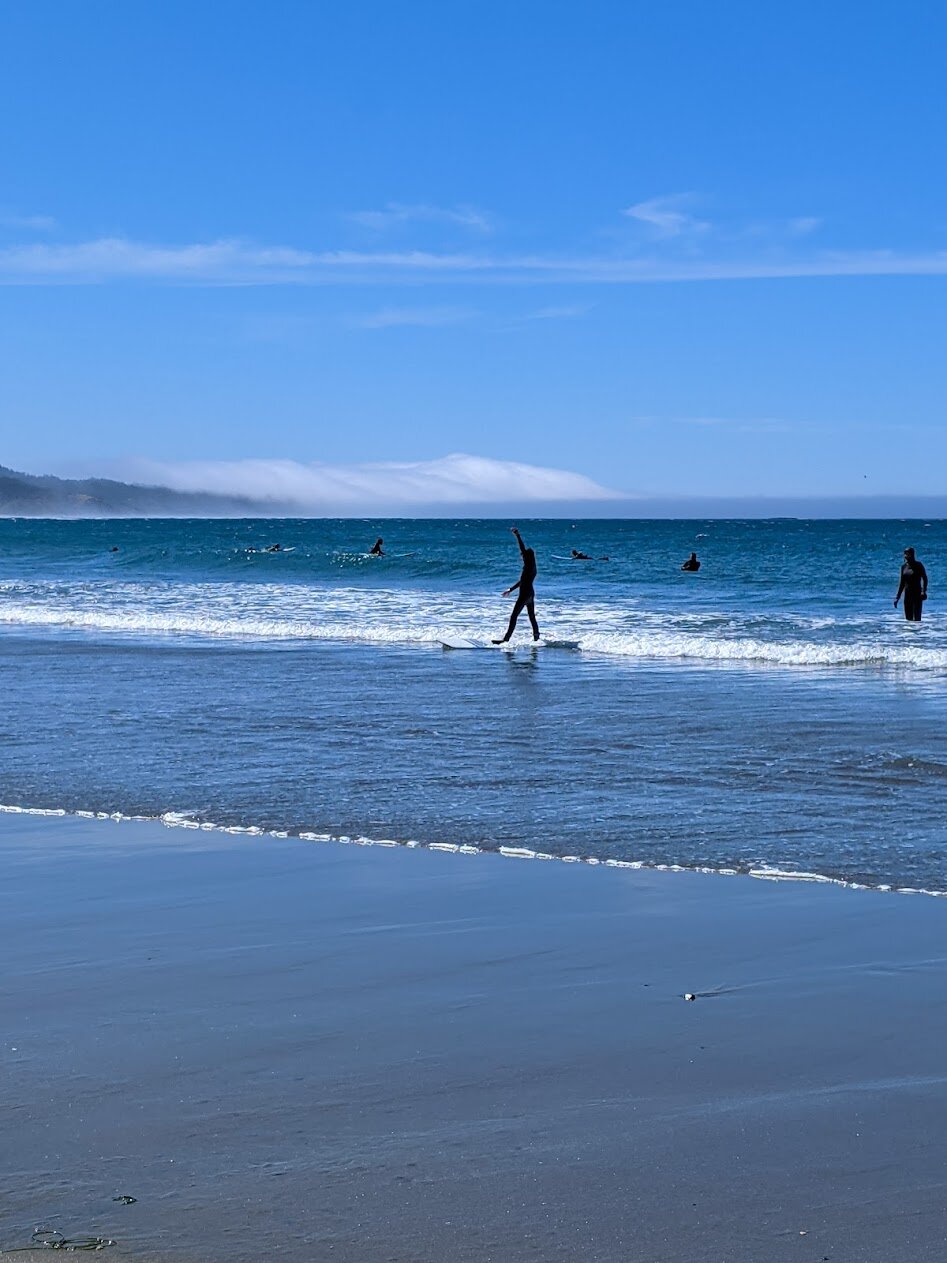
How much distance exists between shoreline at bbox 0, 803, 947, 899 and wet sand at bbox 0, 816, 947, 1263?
20 centimetres

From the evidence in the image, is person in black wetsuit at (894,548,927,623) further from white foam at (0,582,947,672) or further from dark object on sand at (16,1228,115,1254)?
dark object on sand at (16,1228,115,1254)

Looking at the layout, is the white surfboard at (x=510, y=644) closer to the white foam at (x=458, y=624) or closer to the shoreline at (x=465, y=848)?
the white foam at (x=458, y=624)

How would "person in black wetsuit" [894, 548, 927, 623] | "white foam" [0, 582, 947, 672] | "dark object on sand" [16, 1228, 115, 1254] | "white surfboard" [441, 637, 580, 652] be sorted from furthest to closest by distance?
"person in black wetsuit" [894, 548, 927, 623] → "white surfboard" [441, 637, 580, 652] → "white foam" [0, 582, 947, 672] → "dark object on sand" [16, 1228, 115, 1254]

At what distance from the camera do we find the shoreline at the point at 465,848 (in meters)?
7.25

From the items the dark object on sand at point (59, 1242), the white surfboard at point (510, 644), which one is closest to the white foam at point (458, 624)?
the white surfboard at point (510, 644)

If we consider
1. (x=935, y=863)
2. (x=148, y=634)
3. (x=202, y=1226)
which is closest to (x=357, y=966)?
(x=202, y=1226)

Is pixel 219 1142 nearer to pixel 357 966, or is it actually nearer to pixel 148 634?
pixel 357 966

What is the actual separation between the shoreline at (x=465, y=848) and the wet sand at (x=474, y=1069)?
20cm

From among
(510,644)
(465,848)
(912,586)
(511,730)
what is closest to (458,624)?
(510,644)

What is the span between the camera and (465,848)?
8117mm

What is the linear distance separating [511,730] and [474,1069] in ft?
28.3

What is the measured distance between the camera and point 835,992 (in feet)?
17.3

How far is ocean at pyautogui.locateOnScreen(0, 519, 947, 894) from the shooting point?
8672 mm

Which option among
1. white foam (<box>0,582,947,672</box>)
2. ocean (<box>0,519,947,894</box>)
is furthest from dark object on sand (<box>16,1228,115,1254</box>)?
white foam (<box>0,582,947,672</box>)
